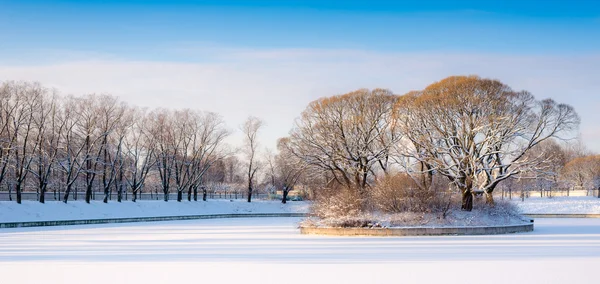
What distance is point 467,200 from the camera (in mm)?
34344

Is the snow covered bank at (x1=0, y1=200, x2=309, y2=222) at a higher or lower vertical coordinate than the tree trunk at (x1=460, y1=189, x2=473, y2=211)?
lower

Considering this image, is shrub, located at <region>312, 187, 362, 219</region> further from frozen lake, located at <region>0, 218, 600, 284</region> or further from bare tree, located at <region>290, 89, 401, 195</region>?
bare tree, located at <region>290, 89, 401, 195</region>

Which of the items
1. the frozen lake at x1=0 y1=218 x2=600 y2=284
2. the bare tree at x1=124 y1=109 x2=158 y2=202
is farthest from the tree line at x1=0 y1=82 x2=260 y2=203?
the frozen lake at x1=0 y1=218 x2=600 y2=284

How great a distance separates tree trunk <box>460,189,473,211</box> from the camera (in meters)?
33.8

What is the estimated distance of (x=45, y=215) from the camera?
161 ft

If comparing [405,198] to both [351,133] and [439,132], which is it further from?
[351,133]

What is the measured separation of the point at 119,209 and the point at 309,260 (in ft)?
139

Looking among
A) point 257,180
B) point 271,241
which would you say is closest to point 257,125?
point 257,180

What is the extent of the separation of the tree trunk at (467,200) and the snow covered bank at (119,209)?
1875 centimetres

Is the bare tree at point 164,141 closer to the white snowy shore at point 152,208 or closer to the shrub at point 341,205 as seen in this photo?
the white snowy shore at point 152,208

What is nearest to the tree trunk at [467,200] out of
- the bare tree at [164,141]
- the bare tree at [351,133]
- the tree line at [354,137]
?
the tree line at [354,137]

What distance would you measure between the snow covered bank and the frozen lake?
2068 centimetres

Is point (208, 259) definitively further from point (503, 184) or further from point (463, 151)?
point (503, 184)

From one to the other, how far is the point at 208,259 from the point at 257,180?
8670 centimetres
